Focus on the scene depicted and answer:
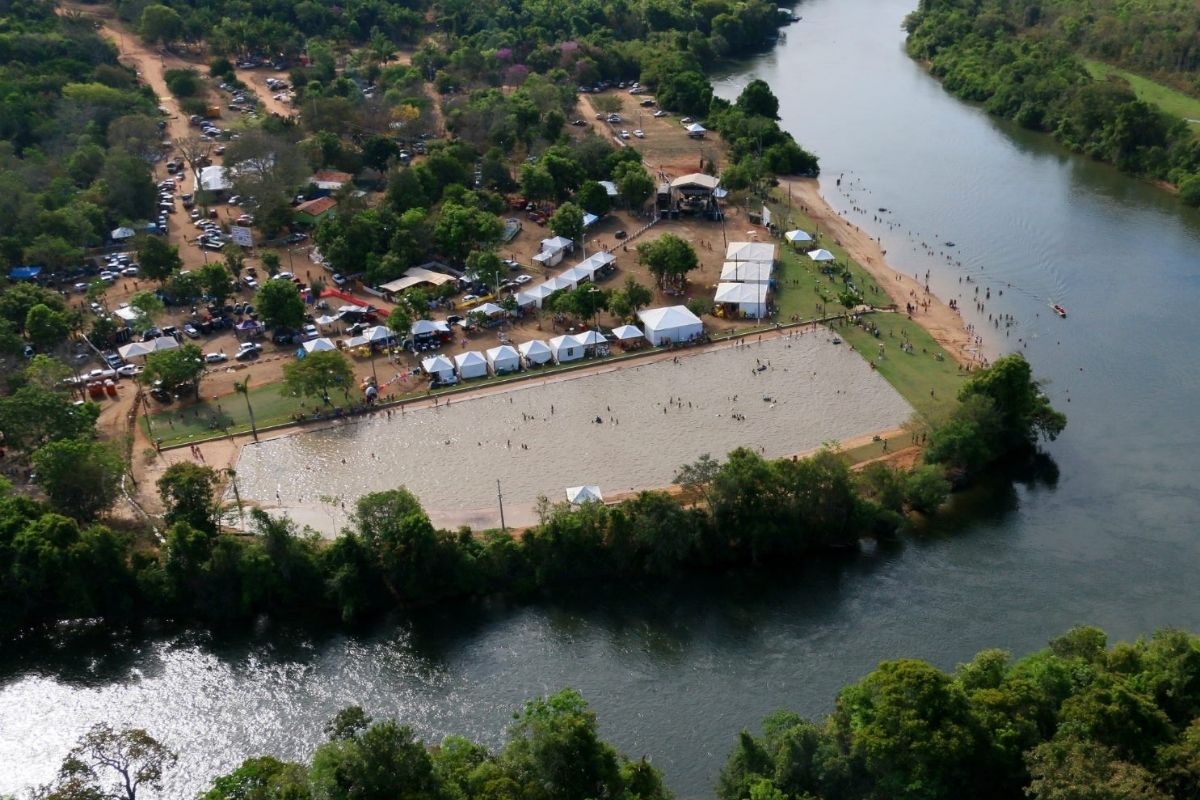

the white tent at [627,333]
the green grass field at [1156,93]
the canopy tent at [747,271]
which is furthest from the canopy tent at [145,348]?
the green grass field at [1156,93]

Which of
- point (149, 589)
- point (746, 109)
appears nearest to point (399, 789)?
point (149, 589)

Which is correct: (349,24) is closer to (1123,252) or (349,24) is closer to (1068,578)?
(1123,252)

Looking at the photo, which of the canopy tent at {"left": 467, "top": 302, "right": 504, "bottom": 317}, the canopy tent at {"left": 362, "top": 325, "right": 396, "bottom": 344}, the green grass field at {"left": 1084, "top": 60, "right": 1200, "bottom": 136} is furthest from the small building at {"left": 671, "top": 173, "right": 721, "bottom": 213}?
the green grass field at {"left": 1084, "top": 60, "right": 1200, "bottom": 136}

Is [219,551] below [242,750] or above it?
above

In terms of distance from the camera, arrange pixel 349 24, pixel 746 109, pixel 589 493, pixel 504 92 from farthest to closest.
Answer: pixel 349 24, pixel 504 92, pixel 746 109, pixel 589 493

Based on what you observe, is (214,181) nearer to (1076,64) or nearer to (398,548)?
(398,548)

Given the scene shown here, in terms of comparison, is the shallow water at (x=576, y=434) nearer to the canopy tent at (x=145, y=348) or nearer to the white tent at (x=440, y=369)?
the white tent at (x=440, y=369)

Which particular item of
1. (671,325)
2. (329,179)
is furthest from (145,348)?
(671,325)
